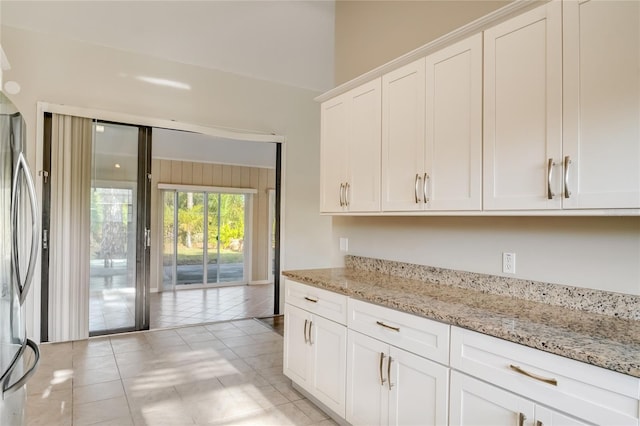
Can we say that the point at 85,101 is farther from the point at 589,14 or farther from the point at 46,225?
the point at 589,14

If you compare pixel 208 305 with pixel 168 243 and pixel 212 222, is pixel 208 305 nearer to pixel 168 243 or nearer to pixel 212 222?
pixel 168 243

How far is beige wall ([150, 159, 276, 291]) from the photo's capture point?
7441mm

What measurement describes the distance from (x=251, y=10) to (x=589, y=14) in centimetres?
332

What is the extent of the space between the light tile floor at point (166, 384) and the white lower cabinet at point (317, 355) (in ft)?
0.59

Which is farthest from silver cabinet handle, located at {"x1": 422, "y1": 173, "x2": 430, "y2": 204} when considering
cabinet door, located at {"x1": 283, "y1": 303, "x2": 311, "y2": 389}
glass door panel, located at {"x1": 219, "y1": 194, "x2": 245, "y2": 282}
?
glass door panel, located at {"x1": 219, "y1": 194, "x2": 245, "y2": 282}

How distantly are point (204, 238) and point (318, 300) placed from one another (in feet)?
20.2

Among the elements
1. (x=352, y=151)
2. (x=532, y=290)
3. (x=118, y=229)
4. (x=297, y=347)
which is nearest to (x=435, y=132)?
(x=352, y=151)

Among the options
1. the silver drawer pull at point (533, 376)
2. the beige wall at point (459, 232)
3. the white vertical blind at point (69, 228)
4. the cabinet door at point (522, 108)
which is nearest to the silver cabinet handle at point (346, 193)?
the beige wall at point (459, 232)

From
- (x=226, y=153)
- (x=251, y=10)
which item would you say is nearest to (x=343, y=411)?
(x=251, y=10)

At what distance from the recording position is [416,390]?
70.1 inches

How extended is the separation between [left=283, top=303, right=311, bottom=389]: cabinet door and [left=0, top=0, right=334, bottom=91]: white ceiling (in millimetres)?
3085

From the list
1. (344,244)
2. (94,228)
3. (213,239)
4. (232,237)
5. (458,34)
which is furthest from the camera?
(232,237)

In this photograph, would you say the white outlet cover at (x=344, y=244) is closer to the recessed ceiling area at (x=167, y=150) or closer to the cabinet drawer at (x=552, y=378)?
the cabinet drawer at (x=552, y=378)

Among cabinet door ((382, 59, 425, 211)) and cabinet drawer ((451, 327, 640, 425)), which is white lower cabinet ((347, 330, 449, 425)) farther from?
cabinet door ((382, 59, 425, 211))
